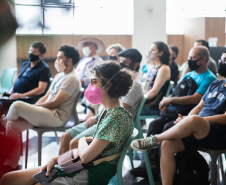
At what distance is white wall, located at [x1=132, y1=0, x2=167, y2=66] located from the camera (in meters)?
6.90

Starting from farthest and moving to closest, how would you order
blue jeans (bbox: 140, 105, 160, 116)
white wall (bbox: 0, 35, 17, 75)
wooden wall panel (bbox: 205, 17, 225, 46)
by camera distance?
wooden wall panel (bbox: 205, 17, 225, 46), blue jeans (bbox: 140, 105, 160, 116), white wall (bbox: 0, 35, 17, 75)

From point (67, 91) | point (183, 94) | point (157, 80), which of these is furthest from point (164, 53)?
point (67, 91)

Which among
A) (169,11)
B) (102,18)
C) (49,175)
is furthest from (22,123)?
(169,11)

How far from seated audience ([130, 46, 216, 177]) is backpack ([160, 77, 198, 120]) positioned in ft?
0.11

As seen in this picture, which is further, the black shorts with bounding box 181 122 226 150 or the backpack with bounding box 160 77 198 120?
the backpack with bounding box 160 77 198 120

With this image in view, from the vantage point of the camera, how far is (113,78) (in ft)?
4.86

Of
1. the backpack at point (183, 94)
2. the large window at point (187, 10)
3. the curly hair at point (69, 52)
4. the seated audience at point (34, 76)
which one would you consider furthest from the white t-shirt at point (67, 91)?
the large window at point (187, 10)

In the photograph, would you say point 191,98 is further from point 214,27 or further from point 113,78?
point 214,27

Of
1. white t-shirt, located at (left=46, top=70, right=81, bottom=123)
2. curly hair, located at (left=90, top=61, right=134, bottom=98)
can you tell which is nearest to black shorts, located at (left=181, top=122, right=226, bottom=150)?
curly hair, located at (left=90, top=61, right=134, bottom=98)

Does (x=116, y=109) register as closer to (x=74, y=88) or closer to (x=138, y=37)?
(x=74, y=88)

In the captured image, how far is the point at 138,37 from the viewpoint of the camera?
A: 7.03 meters

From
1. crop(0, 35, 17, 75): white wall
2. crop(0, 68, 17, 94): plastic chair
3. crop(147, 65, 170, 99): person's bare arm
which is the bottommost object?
crop(147, 65, 170, 99): person's bare arm

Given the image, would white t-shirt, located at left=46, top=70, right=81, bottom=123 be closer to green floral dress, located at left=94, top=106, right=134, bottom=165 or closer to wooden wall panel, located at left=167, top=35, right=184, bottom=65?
green floral dress, located at left=94, top=106, right=134, bottom=165

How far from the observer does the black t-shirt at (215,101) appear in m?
1.91
